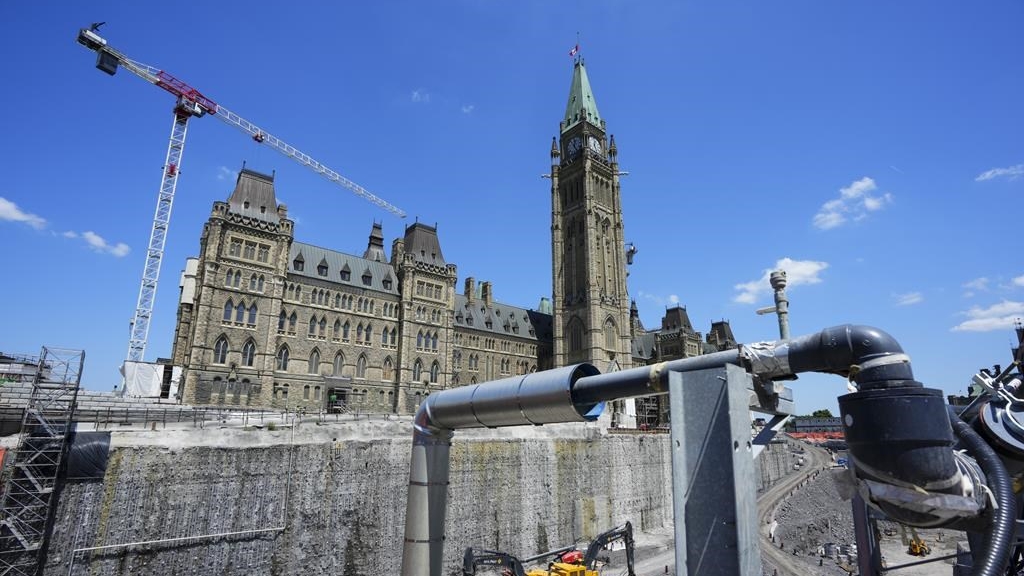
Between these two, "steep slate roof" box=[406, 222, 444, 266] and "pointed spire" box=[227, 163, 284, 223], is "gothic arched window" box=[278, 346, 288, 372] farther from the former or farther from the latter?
"steep slate roof" box=[406, 222, 444, 266]

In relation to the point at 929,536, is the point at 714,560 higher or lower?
higher

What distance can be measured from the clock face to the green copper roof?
328 cm

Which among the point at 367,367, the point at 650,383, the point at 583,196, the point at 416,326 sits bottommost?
the point at 650,383

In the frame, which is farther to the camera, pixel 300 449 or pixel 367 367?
pixel 367 367

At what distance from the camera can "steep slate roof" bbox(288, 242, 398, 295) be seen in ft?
178

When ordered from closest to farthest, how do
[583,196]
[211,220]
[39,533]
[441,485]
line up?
1. [441,485]
2. [39,533]
3. [211,220]
4. [583,196]

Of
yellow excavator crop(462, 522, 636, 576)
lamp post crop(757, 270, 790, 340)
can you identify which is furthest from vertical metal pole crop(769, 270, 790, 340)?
yellow excavator crop(462, 522, 636, 576)

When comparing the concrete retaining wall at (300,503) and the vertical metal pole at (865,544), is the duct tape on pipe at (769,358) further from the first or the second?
the concrete retaining wall at (300,503)

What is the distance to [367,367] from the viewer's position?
181 ft

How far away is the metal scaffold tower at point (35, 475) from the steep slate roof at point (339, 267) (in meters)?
31.9

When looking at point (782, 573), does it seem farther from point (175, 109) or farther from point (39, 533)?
point (175, 109)

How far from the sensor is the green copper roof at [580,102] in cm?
8562

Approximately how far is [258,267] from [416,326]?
18861 millimetres

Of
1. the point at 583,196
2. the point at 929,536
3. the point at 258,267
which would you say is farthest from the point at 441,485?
the point at 583,196
